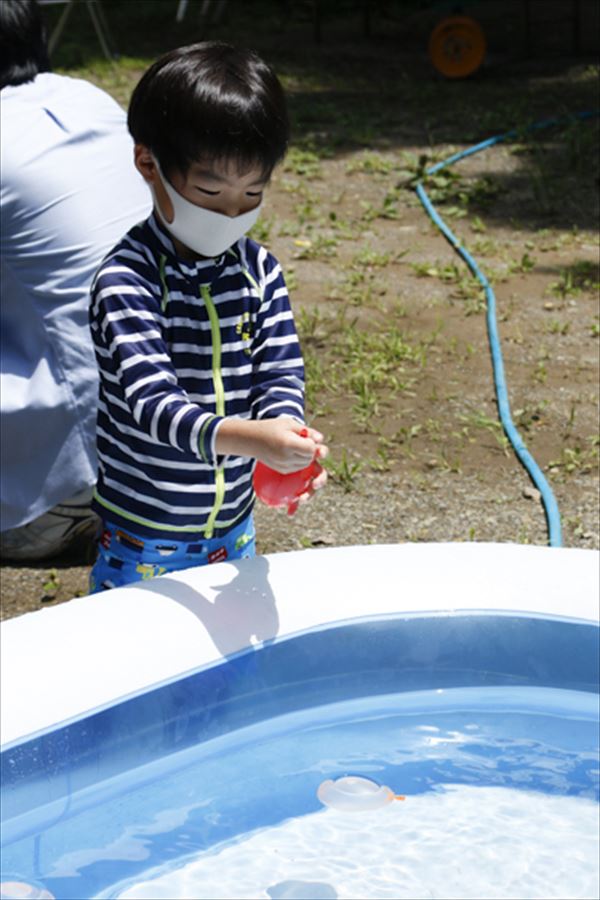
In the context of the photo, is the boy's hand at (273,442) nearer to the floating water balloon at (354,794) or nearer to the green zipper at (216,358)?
the green zipper at (216,358)

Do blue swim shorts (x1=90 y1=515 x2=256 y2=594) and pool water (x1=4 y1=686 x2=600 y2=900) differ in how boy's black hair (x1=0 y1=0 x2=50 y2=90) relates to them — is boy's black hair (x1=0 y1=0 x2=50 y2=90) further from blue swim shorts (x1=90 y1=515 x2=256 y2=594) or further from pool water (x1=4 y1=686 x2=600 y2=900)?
pool water (x1=4 y1=686 x2=600 y2=900)

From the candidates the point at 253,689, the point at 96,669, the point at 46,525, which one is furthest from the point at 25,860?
the point at 46,525

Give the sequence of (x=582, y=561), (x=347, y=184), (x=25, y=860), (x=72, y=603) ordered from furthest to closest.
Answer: (x=347, y=184) → (x=582, y=561) → (x=72, y=603) → (x=25, y=860)

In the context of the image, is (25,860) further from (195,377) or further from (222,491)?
(195,377)

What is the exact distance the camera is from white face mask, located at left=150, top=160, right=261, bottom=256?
195 cm

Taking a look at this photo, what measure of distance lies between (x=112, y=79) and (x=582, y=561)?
6.33 m

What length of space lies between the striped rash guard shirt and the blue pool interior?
299 mm

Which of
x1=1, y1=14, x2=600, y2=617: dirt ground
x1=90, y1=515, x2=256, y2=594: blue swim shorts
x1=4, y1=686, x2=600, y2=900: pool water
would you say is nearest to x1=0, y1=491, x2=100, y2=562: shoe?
x1=1, y1=14, x2=600, y2=617: dirt ground

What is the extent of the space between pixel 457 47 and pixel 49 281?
5.75 meters

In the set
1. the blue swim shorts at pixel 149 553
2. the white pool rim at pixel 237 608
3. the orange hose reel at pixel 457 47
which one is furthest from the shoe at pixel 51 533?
the orange hose reel at pixel 457 47

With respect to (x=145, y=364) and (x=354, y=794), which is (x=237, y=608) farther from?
(x=145, y=364)

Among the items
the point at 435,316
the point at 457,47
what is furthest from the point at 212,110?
the point at 457,47

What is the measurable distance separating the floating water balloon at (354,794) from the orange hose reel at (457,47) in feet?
21.4

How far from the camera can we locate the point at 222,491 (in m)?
2.14
